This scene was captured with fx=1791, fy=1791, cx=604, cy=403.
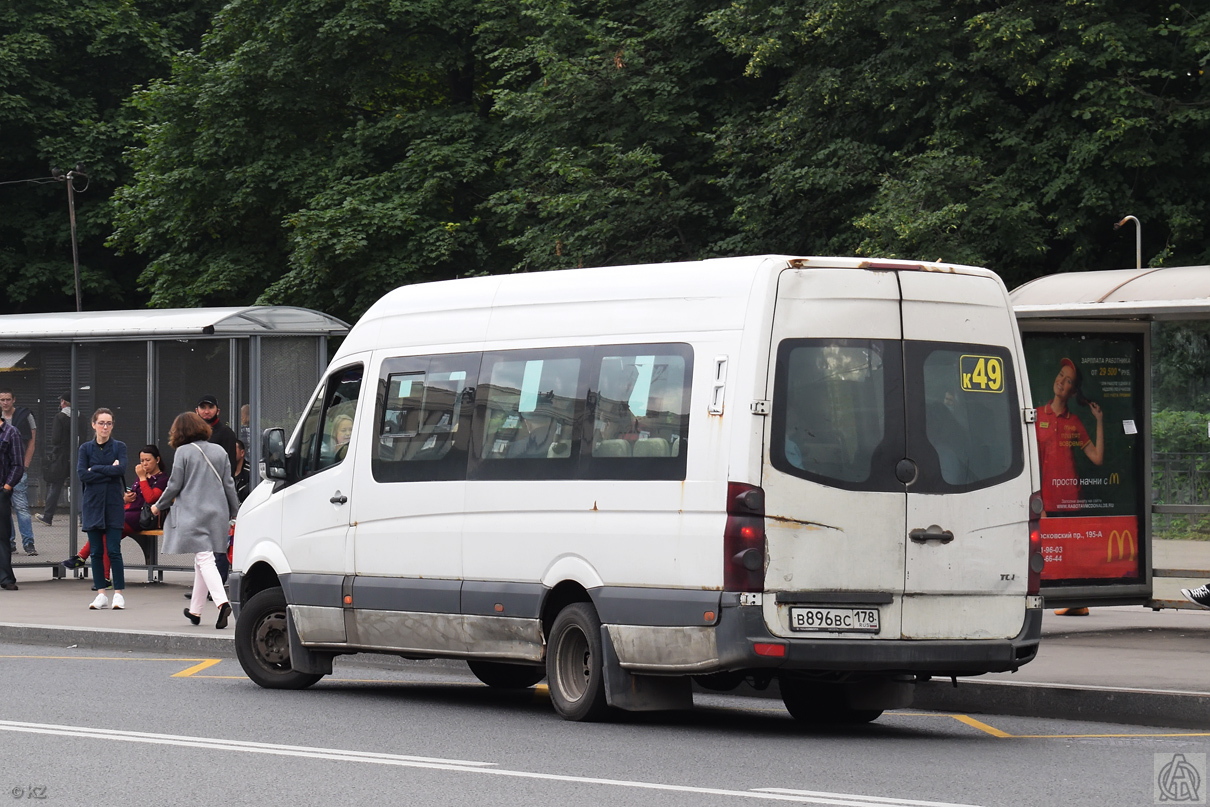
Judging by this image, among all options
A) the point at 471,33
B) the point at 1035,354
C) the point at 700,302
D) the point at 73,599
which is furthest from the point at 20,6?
the point at 700,302

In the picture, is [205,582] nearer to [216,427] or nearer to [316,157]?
[216,427]

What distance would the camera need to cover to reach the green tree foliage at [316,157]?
3111cm

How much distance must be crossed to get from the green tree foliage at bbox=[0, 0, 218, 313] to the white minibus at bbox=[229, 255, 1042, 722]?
32.3m

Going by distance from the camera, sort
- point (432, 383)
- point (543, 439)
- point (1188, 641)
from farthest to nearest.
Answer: point (1188, 641) → point (432, 383) → point (543, 439)

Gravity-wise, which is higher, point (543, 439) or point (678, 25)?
point (678, 25)

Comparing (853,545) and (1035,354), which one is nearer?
(853,545)

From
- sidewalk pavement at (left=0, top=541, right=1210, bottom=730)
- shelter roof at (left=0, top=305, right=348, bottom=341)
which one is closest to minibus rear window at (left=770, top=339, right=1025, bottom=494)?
sidewalk pavement at (left=0, top=541, right=1210, bottom=730)

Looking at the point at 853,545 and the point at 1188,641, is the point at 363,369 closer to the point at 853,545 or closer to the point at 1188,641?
the point at 853,545

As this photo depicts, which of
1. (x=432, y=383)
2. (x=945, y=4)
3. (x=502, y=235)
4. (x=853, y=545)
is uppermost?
(x=945, y=4)

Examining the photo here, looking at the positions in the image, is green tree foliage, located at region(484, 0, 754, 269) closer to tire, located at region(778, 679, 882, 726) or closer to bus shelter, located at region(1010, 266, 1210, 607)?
bus shelter, located at region(1010, 266, 1210, 607)

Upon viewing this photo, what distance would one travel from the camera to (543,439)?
9852 mm

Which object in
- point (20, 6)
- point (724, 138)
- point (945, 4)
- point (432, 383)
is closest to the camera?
point (432, 383)

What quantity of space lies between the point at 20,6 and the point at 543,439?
35.0m

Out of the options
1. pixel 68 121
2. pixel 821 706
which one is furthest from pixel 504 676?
pixel 68 121
